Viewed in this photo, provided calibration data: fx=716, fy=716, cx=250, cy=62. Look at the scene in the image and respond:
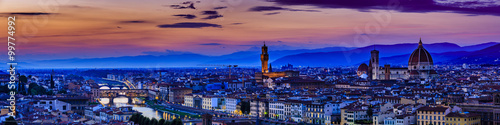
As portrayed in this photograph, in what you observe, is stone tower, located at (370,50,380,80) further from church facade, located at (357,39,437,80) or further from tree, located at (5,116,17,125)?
tree, located at (5,116,17,125)

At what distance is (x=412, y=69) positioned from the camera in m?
78.1

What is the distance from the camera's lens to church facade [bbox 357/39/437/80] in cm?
7694

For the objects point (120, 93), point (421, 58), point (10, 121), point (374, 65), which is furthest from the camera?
point (374, 65)

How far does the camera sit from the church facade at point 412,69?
76938mm

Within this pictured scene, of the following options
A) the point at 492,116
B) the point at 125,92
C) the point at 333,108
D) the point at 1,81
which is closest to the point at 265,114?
the point at 333,108

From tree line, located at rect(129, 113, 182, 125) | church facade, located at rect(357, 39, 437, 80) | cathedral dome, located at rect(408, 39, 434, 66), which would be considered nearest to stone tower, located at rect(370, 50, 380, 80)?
church facade, located at rect(357, 39, 437, 80)

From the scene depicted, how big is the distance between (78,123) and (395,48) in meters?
140

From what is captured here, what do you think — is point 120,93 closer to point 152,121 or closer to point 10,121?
point 152,121

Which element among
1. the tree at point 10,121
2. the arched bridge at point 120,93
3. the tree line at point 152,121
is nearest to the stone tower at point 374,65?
the arched bridge at point 120,93

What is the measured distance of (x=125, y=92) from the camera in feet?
265

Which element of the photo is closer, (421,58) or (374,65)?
(421,58)

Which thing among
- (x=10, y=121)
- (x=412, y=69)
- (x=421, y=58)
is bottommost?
(x=10, y=121)

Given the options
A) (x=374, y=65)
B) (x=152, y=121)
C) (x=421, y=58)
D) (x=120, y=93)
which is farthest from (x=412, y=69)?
(x=152, y=121)

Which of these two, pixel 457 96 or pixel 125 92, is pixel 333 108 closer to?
pixel 457 96
